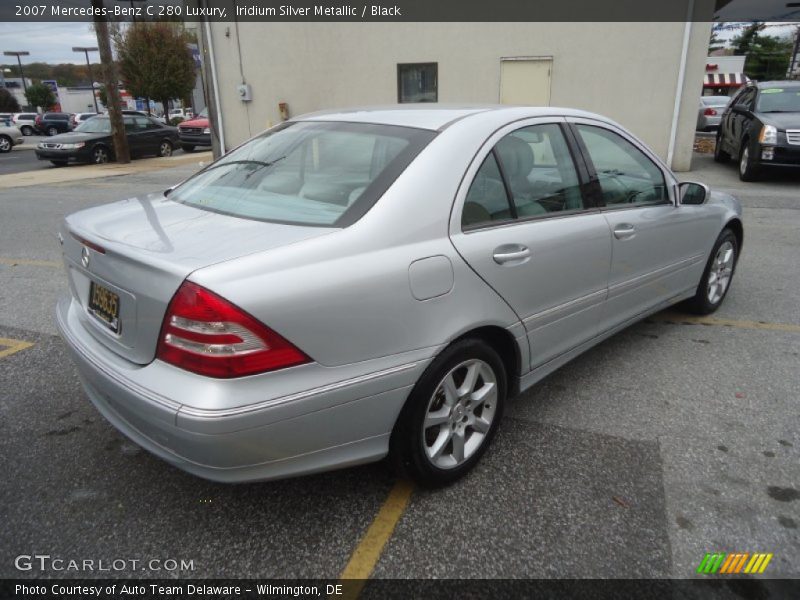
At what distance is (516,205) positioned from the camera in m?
2.69

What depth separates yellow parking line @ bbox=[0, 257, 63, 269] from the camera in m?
5.90

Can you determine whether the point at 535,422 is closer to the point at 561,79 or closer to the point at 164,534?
the point at 164,534

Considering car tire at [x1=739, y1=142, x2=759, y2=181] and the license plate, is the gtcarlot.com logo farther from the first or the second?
car tire at [x1=739, y1=142, x2=759, y2=181]

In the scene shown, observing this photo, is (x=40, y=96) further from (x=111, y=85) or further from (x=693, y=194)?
(x=693, y=194)

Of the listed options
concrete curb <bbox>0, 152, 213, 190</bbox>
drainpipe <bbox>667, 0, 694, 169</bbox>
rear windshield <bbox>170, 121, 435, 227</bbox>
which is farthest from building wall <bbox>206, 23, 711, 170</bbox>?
rear windshield <bbox>170, 121, 435, 227</bbox>

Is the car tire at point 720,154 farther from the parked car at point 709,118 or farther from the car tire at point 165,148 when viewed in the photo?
the car tire at point 165,148

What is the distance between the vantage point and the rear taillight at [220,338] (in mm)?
1829

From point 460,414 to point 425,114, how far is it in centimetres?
141

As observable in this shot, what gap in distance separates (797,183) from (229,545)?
12290mm

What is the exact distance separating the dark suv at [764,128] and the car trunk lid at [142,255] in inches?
415

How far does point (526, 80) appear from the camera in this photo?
12.3 metres

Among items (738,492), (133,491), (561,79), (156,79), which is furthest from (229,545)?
(156,79)

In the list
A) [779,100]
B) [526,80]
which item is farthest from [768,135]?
[526,80]

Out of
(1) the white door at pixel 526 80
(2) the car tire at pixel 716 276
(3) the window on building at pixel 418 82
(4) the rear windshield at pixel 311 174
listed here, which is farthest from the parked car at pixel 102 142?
(2) the car tire at pixel 716 276
